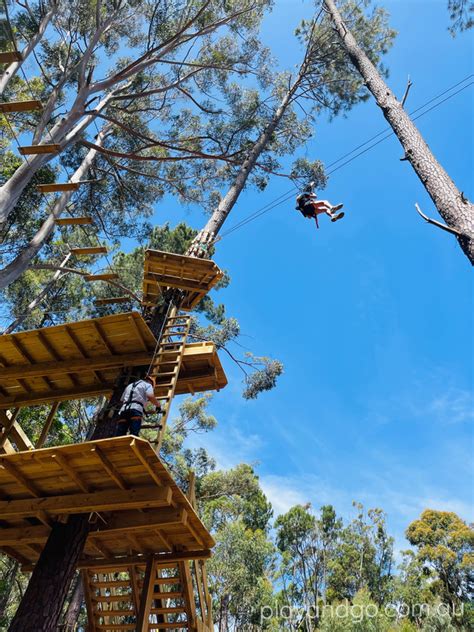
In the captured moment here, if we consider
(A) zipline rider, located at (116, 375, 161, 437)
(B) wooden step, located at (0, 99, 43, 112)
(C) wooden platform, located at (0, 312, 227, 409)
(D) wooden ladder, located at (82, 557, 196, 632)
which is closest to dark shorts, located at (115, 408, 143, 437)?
(A) zipline rider, located at (116, 375, 161, 437)

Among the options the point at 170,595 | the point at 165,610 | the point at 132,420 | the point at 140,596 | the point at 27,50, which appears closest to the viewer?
the point at 132,420

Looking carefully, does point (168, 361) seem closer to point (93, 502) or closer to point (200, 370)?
point (200, 370)

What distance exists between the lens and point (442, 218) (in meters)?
3.94

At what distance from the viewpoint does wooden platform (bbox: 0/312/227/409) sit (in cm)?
599

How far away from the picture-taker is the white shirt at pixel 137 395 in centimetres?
489

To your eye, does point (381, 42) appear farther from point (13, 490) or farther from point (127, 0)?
point (13, 490)

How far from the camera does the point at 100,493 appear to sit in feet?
14.6

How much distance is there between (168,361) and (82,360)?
1.22m

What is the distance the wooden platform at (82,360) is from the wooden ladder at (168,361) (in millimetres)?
119

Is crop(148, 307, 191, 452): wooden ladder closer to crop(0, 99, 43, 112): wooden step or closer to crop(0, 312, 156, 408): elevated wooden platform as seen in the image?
crop(0, 312, 156, 408): elevated wooden platform

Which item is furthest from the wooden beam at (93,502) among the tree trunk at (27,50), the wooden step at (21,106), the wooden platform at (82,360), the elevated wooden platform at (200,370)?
the tree trunk at (27,50)

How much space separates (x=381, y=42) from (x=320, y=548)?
919 inches

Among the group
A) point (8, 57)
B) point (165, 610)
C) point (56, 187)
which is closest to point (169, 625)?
point (165, 610)

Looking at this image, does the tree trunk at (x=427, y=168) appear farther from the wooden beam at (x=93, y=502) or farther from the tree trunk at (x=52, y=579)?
the tree trunk at (x=52, y=579)
